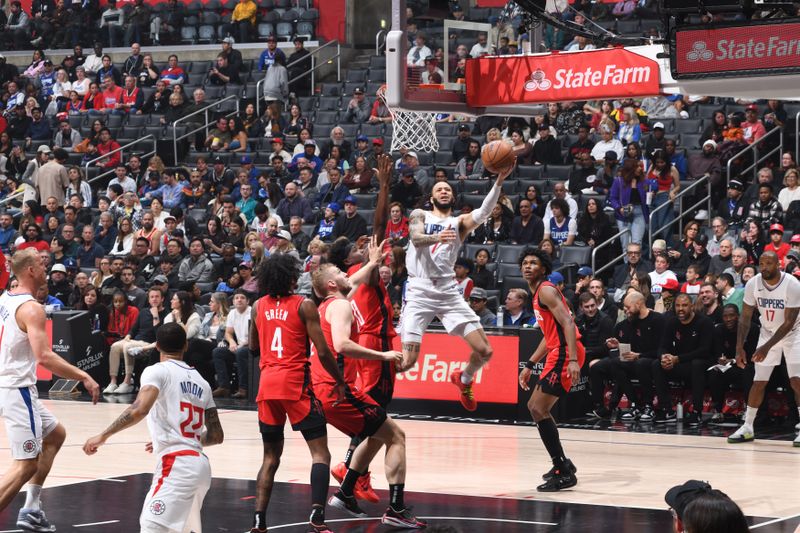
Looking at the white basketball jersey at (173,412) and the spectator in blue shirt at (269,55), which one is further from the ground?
the spectator in blue shirt at (269,55)

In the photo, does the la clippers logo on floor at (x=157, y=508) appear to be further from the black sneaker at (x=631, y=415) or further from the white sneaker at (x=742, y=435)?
the black sneaker at (x=631, y=415)

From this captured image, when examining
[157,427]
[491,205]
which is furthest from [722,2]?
[157,427]

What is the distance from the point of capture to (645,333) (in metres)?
14.4

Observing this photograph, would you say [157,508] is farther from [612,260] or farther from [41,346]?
[612,260]

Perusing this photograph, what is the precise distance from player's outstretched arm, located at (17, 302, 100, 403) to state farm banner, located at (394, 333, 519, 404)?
23.6 ft

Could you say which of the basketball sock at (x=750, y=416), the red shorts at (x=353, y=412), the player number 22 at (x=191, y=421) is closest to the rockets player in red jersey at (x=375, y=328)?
the red shorts at (x=353, y=412)

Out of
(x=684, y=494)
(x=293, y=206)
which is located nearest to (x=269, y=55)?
(x=293, y=206)

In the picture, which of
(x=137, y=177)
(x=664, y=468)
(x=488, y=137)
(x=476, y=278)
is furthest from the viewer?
(x=137, y=177)

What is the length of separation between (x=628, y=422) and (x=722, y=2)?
6.52m

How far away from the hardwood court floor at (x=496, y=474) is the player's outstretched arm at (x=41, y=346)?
1.14 meters

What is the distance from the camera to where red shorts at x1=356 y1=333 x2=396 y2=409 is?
9133 millimetres

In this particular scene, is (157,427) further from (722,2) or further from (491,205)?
(722,2)

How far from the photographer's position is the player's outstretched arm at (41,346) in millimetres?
8055

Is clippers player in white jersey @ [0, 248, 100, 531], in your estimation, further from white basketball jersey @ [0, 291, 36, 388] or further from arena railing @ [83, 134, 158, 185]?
arena railing @ [83, 134, 158, 185]
